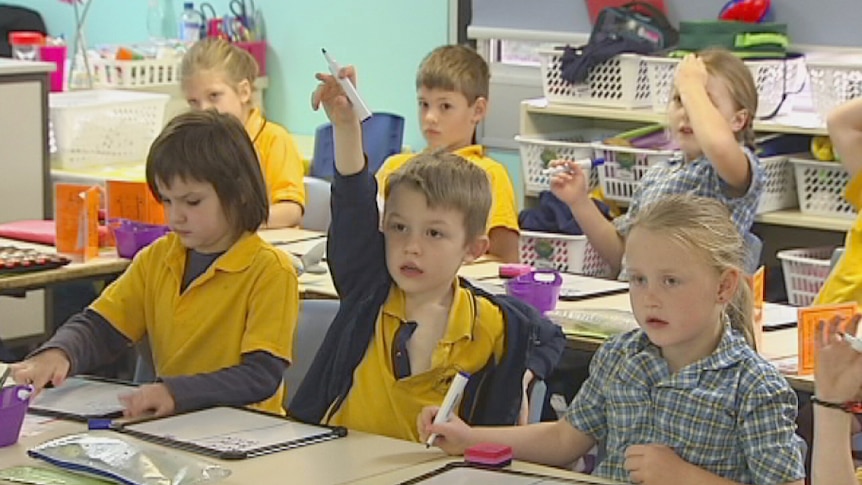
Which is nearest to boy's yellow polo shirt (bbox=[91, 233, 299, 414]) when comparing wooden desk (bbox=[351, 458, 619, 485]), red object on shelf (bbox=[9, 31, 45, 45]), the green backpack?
wooden desk (bbox=[351, 458, 619, 485])

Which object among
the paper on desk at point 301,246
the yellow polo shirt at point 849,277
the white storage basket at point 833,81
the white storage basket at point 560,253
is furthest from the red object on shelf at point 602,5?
the yellow polo shirt at point 849,277

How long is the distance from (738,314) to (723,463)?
230mm

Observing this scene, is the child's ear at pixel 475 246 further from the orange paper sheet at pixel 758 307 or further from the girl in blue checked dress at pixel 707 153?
the girl in blue checked dress at pixel 707 153

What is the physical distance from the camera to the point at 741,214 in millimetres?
3678

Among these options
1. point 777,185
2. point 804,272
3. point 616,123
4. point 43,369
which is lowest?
point 804,272

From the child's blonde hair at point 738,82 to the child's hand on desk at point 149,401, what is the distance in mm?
1825

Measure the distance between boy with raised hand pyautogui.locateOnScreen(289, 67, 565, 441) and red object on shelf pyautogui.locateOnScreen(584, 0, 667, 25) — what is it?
256 cm

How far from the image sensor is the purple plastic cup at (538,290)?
312cm

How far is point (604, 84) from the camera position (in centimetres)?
468

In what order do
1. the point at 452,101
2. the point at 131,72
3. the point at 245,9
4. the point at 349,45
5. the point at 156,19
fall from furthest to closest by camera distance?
the point at 156,19, the point at 245,9, the point at 349,45, the point at 131,72, the point at 452,101

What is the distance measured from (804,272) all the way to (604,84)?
33.8 inches

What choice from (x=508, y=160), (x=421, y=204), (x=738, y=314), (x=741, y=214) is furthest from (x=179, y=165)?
(x=508, y=160)

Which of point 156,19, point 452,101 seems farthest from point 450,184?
point 156,19

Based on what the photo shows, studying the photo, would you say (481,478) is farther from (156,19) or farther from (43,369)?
(156,19)
